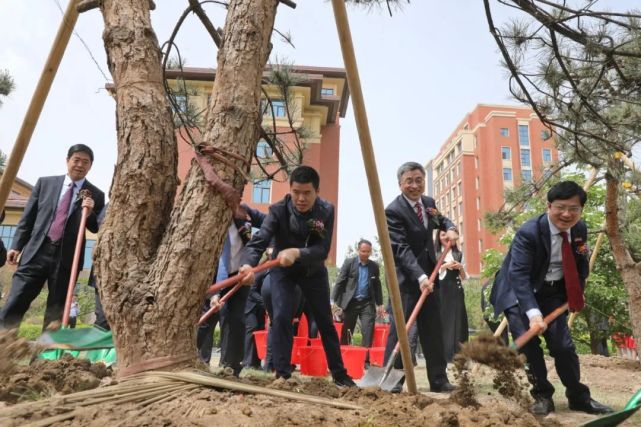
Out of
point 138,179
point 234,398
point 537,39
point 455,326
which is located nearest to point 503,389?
point 234,398

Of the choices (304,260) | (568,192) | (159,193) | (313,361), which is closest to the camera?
(159,193)

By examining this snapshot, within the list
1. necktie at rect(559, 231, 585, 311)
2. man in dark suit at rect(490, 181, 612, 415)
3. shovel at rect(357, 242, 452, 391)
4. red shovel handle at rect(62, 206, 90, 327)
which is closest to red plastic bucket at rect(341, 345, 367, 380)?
shovel at rect(357, 242, 452, 391)

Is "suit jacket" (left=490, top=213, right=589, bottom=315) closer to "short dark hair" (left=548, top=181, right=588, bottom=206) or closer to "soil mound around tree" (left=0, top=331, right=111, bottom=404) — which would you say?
"short dark hair" (left=548, top=181, right=588, bottom=206)

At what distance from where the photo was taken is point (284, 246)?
3793 mm

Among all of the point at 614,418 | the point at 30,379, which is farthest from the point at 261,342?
the point at 614,418

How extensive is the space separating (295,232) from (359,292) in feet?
11.8

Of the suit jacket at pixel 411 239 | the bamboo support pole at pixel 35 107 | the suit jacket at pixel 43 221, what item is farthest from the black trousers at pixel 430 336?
the bamboo support pole at pixel 35 107

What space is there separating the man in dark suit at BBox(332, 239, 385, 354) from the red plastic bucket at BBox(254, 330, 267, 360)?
1683 mm

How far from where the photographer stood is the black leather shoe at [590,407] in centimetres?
316

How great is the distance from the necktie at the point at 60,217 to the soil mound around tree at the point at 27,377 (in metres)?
2.10

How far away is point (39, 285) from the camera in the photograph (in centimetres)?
391

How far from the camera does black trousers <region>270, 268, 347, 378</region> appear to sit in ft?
11.6

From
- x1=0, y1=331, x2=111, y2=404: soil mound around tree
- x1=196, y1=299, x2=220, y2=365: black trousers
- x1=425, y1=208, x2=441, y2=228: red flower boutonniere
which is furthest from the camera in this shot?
x1=196, y1=299, x2=220, y2=365: black trousers

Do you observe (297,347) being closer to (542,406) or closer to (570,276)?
(542,406)
